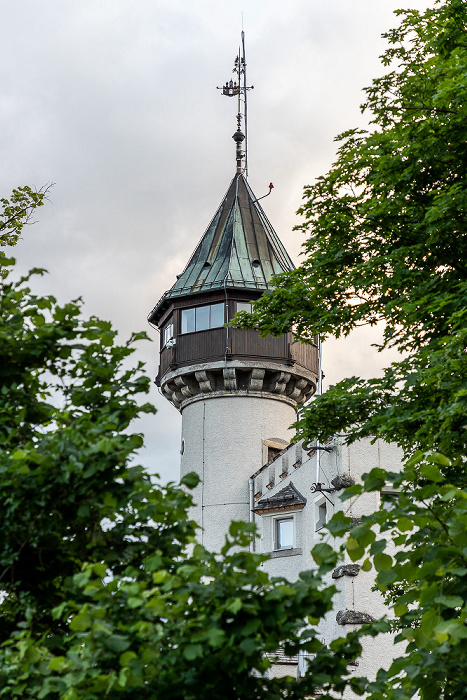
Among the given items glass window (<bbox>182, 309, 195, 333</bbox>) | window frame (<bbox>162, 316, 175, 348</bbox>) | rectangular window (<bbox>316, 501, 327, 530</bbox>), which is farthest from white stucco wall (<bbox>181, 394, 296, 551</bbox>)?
rectangular window (<bbox>316, 501, 327, 530</bbox>)

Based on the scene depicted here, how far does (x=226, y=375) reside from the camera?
33125 mm

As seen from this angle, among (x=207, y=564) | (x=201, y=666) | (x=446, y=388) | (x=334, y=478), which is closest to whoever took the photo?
(x=201, y=666)

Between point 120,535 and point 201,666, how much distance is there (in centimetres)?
96

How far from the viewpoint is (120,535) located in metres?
4.84

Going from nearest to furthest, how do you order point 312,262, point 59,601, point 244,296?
1. point 59,601
2. point 312,262
3. point 244,296

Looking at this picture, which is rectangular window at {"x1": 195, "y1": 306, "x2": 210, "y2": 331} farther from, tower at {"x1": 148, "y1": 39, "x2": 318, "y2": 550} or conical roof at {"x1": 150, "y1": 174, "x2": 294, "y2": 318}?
conical roof at {"x1": 150, "y1": 174, "x2": 294, "y2": 318}

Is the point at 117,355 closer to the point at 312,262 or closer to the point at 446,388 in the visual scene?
the point at 446,388

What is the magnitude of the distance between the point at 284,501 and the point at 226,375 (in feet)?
21.5

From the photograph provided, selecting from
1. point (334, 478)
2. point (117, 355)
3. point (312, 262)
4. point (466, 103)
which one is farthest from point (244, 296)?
point (117, 355)

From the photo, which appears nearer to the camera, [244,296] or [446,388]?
[446,388]

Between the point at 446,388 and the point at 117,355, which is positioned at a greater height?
the point at 446,388

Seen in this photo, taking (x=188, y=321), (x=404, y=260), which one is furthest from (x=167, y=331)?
(x=404, y=260)

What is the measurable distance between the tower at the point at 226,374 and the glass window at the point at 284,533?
100 inches

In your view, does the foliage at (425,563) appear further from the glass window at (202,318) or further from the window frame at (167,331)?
the window frame at (167,331)
